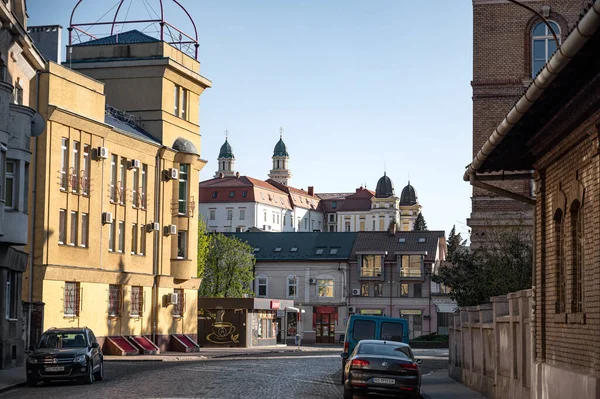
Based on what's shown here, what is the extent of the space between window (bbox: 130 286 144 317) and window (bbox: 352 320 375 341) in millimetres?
23958

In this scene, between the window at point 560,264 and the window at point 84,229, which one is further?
the window at point 84,229

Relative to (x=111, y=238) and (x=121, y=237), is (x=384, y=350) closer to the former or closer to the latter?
(x=111, y=238)

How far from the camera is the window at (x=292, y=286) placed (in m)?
101

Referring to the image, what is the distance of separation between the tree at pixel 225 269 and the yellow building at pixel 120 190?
96.8 ft

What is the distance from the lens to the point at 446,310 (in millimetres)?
94438

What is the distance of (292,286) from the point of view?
101625 millimetres

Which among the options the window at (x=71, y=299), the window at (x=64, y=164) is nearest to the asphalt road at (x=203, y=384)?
the window at (x=71, y=299)

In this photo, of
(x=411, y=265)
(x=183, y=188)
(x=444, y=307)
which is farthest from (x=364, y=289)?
(x=183, y=188)

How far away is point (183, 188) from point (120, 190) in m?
6.82

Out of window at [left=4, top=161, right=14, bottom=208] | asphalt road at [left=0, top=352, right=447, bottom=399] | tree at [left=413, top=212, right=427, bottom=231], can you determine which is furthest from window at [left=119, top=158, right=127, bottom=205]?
tree at [left=413, top=212, right=427, bottom=231]

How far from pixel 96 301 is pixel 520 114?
38.5 meters

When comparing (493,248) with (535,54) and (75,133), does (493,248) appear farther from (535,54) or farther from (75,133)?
(75,133)

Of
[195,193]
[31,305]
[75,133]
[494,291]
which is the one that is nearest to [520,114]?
[494,291]

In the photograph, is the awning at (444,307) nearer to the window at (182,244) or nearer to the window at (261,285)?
the window at (261,285)
